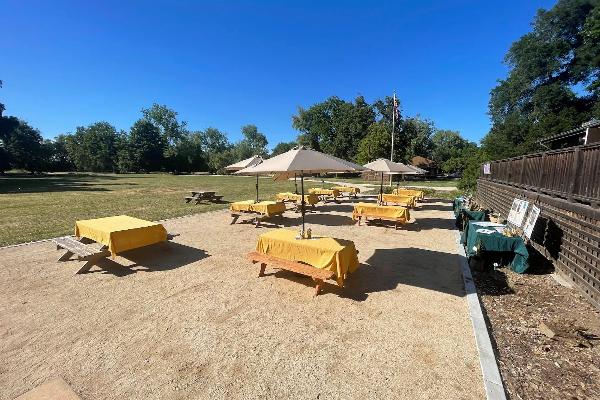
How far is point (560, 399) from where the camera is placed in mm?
3150

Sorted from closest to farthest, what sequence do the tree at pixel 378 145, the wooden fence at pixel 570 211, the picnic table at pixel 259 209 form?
the wooden fence at pixel 570 211 < the picnic table at pixel 259 209 < the tree at pixel 378 145

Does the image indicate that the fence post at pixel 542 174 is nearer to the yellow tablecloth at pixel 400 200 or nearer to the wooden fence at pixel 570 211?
the wooden fence at pixel 570 211

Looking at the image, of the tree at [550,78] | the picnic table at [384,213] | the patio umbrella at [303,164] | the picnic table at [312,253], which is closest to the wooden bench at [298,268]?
the picnic table at [312,253]

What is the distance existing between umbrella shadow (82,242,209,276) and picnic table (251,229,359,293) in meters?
2.38

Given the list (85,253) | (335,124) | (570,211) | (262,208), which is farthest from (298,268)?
(335,124)

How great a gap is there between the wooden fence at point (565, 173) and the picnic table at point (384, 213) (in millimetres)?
3944

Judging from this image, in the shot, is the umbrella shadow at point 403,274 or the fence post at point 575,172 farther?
the fence post at point 575,172

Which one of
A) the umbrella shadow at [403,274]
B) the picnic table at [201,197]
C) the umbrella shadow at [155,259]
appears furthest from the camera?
the picnic table at [201,197]

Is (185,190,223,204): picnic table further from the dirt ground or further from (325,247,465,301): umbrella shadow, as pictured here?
(325,247,465,301): umbrella shadow

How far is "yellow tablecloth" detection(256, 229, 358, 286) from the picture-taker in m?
5.62

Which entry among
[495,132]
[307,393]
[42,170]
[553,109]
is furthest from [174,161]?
[307,393]

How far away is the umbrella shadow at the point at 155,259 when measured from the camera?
7008 mm

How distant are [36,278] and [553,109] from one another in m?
51.7

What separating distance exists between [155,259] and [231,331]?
14.2ft
